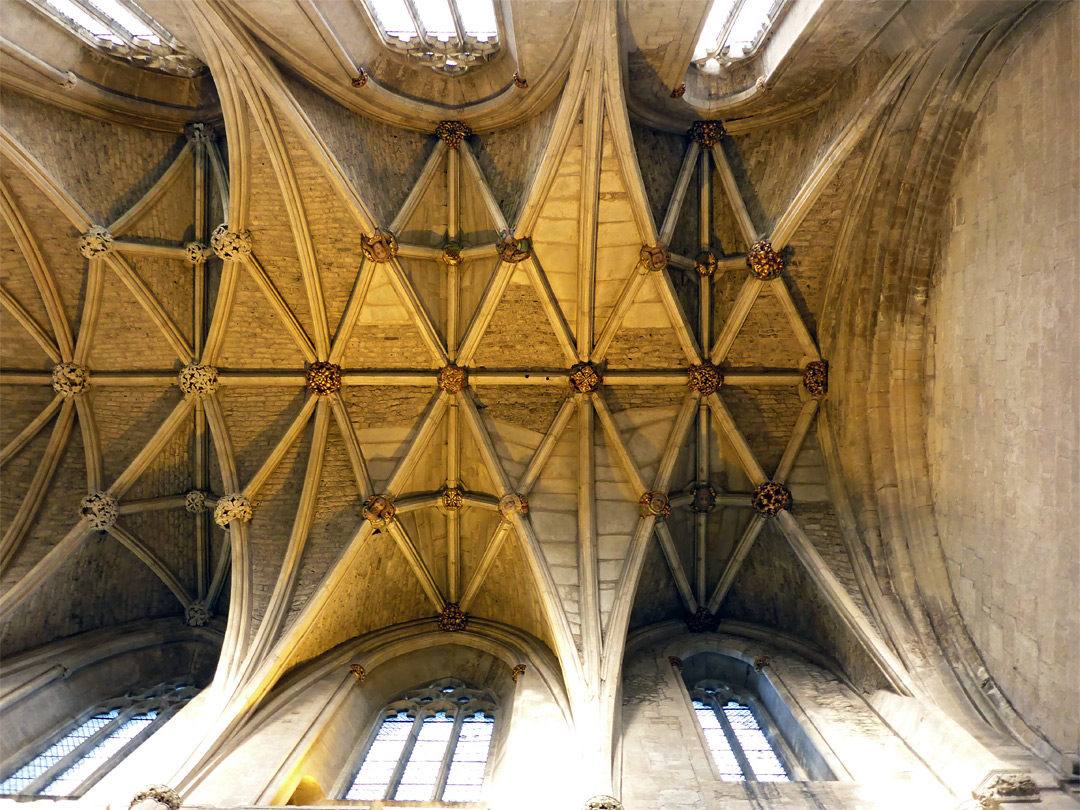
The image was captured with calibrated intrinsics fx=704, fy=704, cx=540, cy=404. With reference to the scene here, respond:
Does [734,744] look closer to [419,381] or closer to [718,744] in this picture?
[718,744]

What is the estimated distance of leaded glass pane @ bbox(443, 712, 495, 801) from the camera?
A: 8336mm

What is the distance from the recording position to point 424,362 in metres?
11.4

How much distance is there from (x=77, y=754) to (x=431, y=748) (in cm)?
470

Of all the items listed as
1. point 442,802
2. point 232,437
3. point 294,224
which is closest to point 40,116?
point 294,224

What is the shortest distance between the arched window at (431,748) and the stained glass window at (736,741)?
2897 millimetres

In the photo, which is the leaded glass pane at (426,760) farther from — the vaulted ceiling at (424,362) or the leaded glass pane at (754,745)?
the leaded glass pane at (754,745)

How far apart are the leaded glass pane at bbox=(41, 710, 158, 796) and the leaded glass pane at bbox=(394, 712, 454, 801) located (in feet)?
13.1

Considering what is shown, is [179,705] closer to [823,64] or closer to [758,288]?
[758,288]

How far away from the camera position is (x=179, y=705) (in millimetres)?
10656

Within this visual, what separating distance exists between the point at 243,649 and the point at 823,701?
786cm

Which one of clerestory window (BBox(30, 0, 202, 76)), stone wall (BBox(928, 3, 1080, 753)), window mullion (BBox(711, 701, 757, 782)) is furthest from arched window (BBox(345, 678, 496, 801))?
clerestory window (BBox(30, 0, 202, 76))

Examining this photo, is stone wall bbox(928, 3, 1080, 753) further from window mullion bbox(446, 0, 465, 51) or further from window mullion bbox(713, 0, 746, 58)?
window mullion bbox(446, 0, 465, 51)

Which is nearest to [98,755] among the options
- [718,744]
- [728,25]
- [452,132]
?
[718,744]

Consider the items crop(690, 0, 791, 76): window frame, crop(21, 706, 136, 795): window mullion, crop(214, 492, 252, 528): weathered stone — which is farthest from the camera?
crop(214, 492, 252, 528): weathered stone
